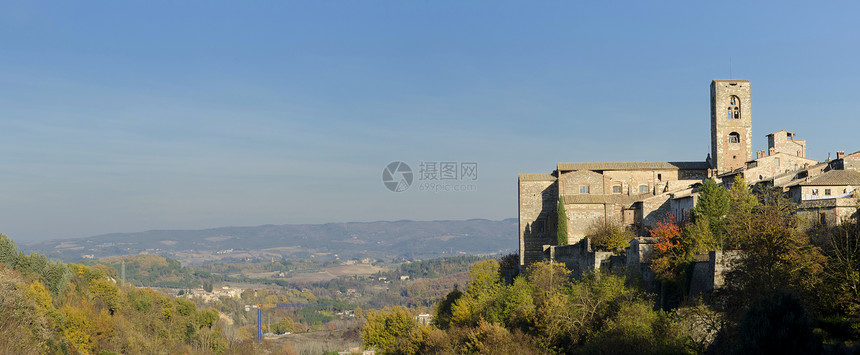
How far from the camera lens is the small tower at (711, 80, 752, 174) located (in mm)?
56750

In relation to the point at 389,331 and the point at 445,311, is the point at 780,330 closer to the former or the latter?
the point at 445,311

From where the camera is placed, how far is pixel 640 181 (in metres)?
58.4

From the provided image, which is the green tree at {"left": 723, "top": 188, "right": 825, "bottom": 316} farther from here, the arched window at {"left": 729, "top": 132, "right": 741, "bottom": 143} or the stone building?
the arched window at {"left": 729, "top": 132, "right": 741, "bottom": 143}

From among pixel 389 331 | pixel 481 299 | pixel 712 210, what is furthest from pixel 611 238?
pixel 389 331

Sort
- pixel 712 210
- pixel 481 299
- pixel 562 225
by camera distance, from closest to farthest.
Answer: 1. pixel 712 210
2. pixel 481 299
3. pixel 562 225

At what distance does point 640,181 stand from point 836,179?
1826 centimetres

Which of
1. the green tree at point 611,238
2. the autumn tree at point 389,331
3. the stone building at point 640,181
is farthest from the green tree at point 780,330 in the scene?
the autumn tree at point 389,331

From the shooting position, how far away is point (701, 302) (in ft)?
103

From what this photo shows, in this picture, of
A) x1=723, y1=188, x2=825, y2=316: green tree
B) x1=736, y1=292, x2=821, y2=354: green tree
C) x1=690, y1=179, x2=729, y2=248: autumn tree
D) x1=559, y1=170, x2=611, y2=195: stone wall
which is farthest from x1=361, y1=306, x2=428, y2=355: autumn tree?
x1=736, y1=292, x2=821, y2=354: green tree

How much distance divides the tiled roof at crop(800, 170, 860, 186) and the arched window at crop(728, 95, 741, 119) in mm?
15825

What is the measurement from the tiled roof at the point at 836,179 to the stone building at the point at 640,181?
8.03 metres

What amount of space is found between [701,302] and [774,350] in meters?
8.77

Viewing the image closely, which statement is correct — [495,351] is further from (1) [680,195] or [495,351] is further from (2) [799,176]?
(2) [799,176]

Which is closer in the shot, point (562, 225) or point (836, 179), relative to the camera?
point (836, 179)
